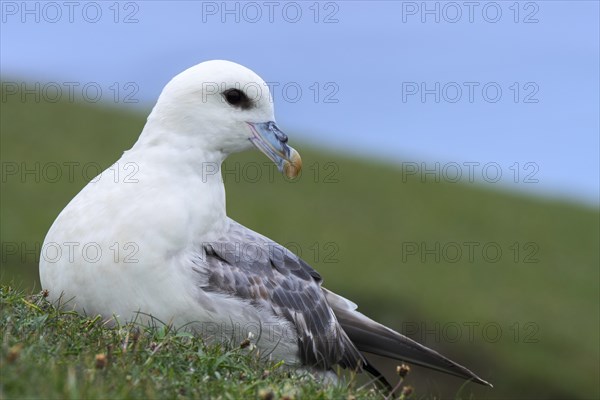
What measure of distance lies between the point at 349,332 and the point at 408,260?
1398cm

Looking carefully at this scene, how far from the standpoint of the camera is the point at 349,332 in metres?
7.33

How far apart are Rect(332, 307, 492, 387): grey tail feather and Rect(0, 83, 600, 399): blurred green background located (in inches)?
246

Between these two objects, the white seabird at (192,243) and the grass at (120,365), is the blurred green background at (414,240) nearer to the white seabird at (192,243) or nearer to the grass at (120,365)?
the white seabird at (192,243)

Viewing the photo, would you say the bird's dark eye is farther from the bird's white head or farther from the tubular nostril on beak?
the tubular nostril on beak

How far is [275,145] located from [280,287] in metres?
0.99

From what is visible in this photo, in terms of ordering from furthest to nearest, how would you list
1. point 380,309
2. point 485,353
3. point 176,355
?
point 380,309, point 485,353, point 176,355

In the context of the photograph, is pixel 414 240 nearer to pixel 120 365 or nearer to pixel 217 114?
pixel 217 114

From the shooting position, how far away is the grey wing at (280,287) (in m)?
6.41

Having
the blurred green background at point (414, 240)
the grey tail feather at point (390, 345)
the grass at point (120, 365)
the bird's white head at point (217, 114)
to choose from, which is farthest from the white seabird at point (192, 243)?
the blurred green background at point (414, 240)

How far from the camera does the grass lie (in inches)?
159

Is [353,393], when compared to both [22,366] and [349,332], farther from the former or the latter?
[349,332]

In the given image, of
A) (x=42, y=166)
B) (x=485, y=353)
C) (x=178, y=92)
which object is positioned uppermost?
(x=178, y=92)

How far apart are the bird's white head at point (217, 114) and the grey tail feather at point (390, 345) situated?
1.38m

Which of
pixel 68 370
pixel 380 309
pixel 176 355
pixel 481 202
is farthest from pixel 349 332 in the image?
pixel 481 202
